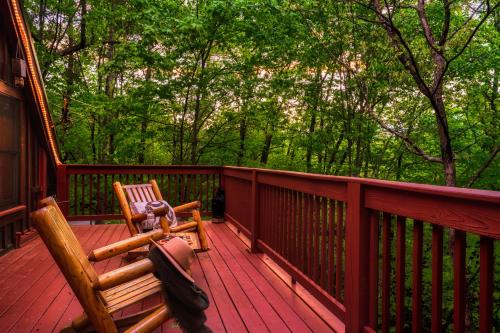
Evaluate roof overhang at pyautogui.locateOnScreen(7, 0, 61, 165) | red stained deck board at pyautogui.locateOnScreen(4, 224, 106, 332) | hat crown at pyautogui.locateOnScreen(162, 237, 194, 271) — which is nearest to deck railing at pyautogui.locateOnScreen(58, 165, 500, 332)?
hat crown at pyautogui.locateOnScreen(162, 237, 194, 271)

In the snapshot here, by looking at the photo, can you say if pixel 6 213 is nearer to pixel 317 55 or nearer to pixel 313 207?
pixel 313 207

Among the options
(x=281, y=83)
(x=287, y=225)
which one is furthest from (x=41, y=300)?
(x=281, y=83)

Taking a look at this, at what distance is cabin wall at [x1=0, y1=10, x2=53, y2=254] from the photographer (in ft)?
13.9

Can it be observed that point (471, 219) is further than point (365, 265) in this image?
No

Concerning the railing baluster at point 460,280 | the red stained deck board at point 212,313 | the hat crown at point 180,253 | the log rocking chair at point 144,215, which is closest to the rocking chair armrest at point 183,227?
the log rocking chair at point 144,215

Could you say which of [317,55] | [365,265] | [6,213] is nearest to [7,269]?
[6,213]

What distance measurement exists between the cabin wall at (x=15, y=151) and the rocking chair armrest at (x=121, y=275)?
3.07 metres

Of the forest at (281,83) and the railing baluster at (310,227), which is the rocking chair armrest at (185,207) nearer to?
the railing baluster at (310,227)

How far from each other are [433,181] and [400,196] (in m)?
8.70

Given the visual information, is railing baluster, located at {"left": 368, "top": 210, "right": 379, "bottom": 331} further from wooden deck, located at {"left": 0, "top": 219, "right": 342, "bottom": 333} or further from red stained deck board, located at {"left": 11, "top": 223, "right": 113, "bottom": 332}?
red stained deck board, located at {"left": 11, "top": 223, "right": 113, "bottom": 332}

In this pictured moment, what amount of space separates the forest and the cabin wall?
241cm

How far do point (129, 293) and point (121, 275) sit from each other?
44cm

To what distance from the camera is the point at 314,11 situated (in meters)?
6.93

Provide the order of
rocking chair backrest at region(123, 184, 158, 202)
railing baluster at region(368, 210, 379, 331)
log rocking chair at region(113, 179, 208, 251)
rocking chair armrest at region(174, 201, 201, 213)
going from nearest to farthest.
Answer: railing baluster at region(368, 210, 379, 331) < log rocking chair at region(113, 179, 208, 251) < rocking chair armrest at region(174, 201, 201, 213) < rocking chair backrest at region(123, 184, 158, 202)
